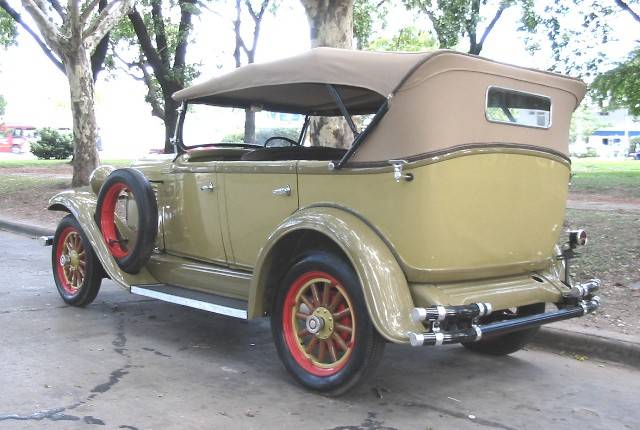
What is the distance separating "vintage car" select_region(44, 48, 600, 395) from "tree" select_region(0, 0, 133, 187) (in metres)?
8.81

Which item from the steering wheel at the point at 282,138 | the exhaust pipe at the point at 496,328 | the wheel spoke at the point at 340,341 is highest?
the steering wheel at the point at 282,138

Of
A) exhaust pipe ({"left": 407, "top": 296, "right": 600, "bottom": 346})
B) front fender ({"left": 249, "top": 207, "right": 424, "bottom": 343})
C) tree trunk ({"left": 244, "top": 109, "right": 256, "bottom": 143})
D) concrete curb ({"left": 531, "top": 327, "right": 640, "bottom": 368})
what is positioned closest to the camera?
exhaust pipe ({"left": 407, "top": 296, "right": 600, "bottom": 346})

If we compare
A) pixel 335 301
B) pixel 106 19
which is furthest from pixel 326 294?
pixel 106 19

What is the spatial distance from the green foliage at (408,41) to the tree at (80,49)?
36.5 ft

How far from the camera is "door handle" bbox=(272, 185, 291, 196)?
4.23m

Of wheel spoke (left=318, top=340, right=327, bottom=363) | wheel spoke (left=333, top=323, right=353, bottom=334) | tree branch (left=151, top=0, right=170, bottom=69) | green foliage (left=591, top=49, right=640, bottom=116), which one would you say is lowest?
wheel spoke (left=318, top=340, right=327, bottom=363)

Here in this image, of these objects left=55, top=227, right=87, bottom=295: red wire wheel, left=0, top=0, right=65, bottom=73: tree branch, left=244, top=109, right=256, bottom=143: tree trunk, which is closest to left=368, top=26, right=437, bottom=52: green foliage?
left=0, top=0, right=65, bottom=73: tree branch

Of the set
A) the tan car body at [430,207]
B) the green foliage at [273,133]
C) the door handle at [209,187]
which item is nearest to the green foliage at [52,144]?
the green foliage at [273,133]

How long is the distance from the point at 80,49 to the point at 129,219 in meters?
8.29

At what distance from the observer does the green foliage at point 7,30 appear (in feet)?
61.2

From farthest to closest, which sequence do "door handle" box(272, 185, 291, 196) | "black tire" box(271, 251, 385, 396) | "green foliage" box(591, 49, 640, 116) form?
1. "green foliage" box(591, 49, 640, 116)
2. "door handle" box(272, 185, 291, 196)
3. "black tire" box(271, 251, 385, 396)

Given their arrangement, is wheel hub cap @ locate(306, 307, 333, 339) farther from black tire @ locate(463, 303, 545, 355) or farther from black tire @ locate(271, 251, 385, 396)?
black tire @ locate(463, 303, 545, 355)

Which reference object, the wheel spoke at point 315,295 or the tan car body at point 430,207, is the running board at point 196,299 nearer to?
the tan car body at point 430,207

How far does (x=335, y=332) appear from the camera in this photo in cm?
385
